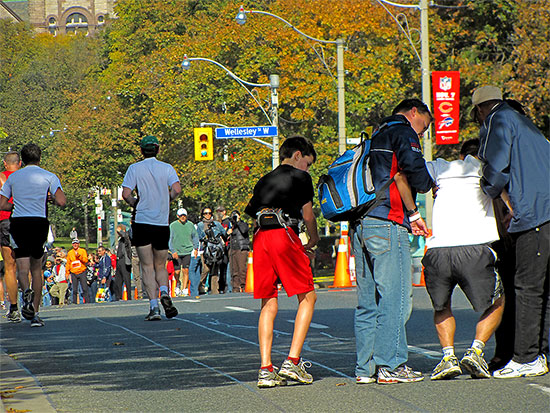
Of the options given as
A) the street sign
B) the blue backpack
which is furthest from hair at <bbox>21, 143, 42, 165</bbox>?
the street sign

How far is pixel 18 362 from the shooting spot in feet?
29.6

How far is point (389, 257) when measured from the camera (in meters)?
7.52

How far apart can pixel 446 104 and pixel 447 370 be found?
69.1 feet

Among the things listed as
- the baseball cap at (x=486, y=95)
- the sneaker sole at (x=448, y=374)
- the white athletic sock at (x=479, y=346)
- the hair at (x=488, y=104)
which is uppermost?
the baseball cap at (x=486, y=95)

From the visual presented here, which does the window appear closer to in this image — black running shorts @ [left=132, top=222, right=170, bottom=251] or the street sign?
the street sign

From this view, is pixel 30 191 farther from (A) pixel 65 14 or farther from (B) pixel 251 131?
(A) pixel 65 14

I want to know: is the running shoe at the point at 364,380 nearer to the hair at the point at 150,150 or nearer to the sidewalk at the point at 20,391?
the sidewalk at the point at 20,391

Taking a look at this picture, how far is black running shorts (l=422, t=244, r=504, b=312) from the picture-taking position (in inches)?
294

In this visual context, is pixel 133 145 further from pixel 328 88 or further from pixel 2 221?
pixel 2 221

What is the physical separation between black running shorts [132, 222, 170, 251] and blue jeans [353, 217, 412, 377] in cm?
500

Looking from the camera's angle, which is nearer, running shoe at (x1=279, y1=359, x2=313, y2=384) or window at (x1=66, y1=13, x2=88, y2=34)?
running shoe at (x1=279, y1=359, x2=313, y2=384)

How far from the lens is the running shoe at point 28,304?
12.0 meters

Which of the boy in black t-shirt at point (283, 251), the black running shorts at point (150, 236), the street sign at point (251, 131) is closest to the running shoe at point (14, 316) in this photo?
the black running shorts at point (150, 236)

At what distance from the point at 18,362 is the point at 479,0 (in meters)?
31.8
